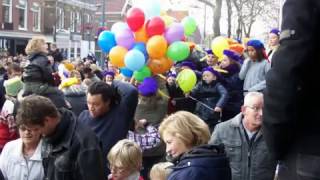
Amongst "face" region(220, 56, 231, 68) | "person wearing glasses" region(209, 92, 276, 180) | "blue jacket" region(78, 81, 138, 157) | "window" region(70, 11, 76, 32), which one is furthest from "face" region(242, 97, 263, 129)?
"window" region(70, 11, 76, 32)

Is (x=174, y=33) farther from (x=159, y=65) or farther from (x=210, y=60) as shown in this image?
(x=210, y=60)

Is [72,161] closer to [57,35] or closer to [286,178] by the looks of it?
[286,178]

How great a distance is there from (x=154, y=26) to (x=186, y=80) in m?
1.27

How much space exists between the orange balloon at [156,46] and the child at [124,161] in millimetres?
2347

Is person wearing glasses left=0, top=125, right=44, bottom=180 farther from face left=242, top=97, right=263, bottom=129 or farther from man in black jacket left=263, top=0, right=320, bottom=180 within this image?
man in black jacket left=263, top=0, right=320, bottom=180

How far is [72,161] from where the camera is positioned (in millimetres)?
3289

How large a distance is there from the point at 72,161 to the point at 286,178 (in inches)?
65.0

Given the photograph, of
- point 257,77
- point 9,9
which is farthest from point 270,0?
point 257,77

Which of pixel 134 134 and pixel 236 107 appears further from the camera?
pixel 236 107

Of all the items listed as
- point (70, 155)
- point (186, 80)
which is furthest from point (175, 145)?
point (186, 80)

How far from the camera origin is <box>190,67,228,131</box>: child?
7.70 meters

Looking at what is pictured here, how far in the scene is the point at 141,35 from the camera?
6598mm

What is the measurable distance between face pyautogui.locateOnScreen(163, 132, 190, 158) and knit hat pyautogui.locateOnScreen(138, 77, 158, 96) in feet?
10.1

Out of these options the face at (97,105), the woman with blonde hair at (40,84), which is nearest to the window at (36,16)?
the woman with blonde hair at (40,84)
